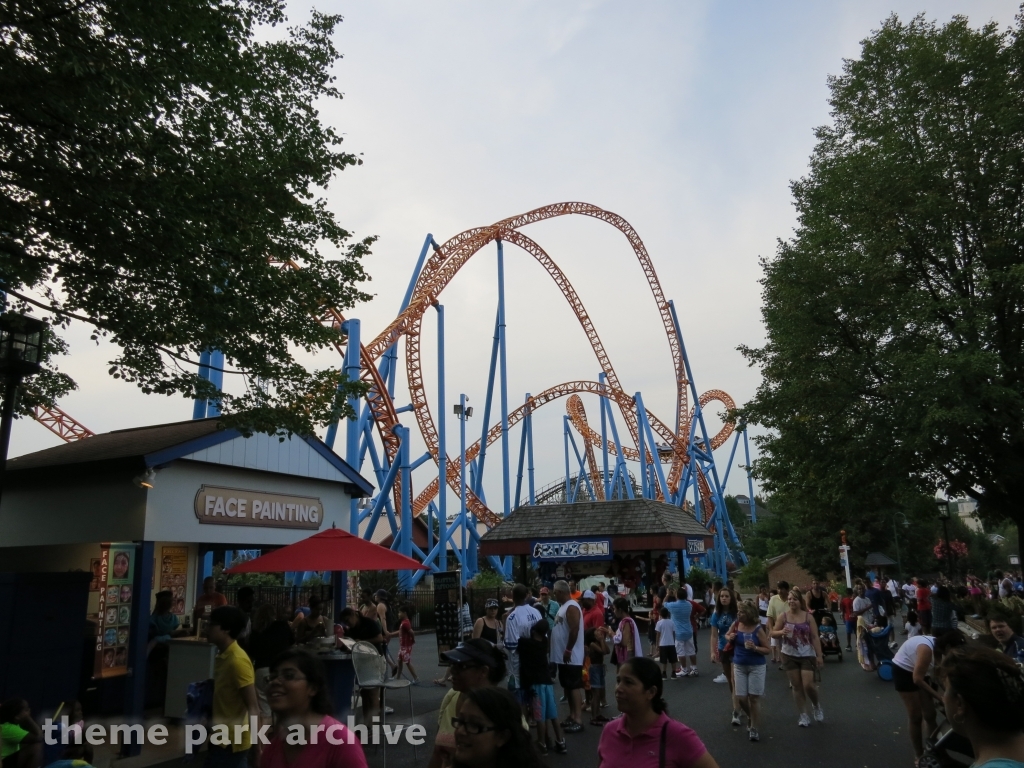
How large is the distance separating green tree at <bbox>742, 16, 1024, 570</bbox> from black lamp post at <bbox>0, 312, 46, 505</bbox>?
36.7ft

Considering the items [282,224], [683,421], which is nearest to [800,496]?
[282,224]

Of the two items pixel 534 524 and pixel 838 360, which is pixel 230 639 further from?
pixel 534 524

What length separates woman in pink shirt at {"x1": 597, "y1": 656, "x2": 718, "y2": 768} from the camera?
276 cm

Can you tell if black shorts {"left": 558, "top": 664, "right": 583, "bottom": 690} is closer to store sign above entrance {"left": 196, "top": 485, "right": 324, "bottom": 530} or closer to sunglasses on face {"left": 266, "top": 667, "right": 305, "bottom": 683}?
store sign above entrance {"left": 196, "top": 485, "right": 324, "bottom": 530}

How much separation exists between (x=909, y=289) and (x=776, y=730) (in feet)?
28.2

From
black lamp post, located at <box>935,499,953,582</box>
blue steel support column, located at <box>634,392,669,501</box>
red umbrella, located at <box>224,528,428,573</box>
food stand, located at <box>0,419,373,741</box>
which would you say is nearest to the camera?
food stand, located at <box>0,419,373,741</box>

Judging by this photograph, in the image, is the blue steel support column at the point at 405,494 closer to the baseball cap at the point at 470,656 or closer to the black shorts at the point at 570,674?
the black shorts at the point at 570,674

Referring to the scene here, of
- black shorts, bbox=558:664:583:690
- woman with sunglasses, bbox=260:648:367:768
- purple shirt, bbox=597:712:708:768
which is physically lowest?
black shorts, bbox=558:664:583:690

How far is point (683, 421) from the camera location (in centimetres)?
3547

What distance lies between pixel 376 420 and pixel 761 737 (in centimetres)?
1649

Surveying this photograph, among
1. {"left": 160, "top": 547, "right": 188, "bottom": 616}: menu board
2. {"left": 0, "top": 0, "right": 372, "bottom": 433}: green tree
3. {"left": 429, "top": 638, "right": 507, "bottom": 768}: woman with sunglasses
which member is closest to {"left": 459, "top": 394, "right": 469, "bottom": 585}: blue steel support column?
{"left": 160, "top": 547, "right": 188, "bottom": 616}: menu board

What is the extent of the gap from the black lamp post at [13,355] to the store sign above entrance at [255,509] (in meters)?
2.16

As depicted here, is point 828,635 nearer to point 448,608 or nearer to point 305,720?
point 448,608

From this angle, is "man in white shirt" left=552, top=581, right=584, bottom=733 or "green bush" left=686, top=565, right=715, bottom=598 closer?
"man in white shirt" left=552, top=581, right=584, bottom=733
